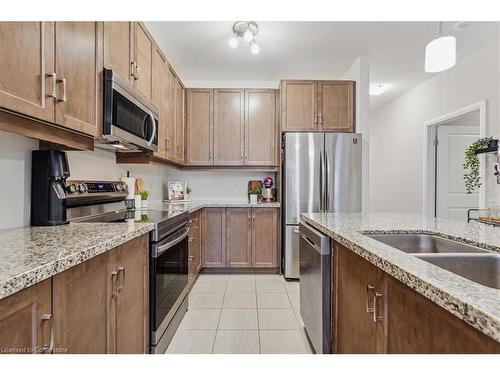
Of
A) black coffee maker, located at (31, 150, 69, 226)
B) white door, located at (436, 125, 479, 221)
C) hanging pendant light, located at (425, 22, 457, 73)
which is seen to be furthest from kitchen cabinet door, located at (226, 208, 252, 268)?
white door, located at (436, 125, 479, 221)

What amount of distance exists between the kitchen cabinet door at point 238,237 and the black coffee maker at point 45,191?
88.9 inches

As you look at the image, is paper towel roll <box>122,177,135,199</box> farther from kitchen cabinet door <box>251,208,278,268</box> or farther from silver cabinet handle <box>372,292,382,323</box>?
silver cabinet handle <box>372,292,382,323</box>

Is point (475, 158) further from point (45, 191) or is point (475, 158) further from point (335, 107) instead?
point (45, 191)

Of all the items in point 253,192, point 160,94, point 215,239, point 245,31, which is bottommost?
point 215,239

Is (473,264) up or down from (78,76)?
down

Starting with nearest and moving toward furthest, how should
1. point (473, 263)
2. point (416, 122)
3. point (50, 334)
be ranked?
point (50, 334), point (473, 263), point (416, 122)

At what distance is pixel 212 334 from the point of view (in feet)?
7.07

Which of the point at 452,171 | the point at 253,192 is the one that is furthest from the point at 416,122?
the point at 253,192

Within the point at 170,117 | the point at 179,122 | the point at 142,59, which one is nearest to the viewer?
the point at 142,59

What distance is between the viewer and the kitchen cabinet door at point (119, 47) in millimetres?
1727

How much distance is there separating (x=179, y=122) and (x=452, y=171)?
388cm

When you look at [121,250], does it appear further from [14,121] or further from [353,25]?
[353,25]

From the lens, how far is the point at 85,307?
1.05 m
